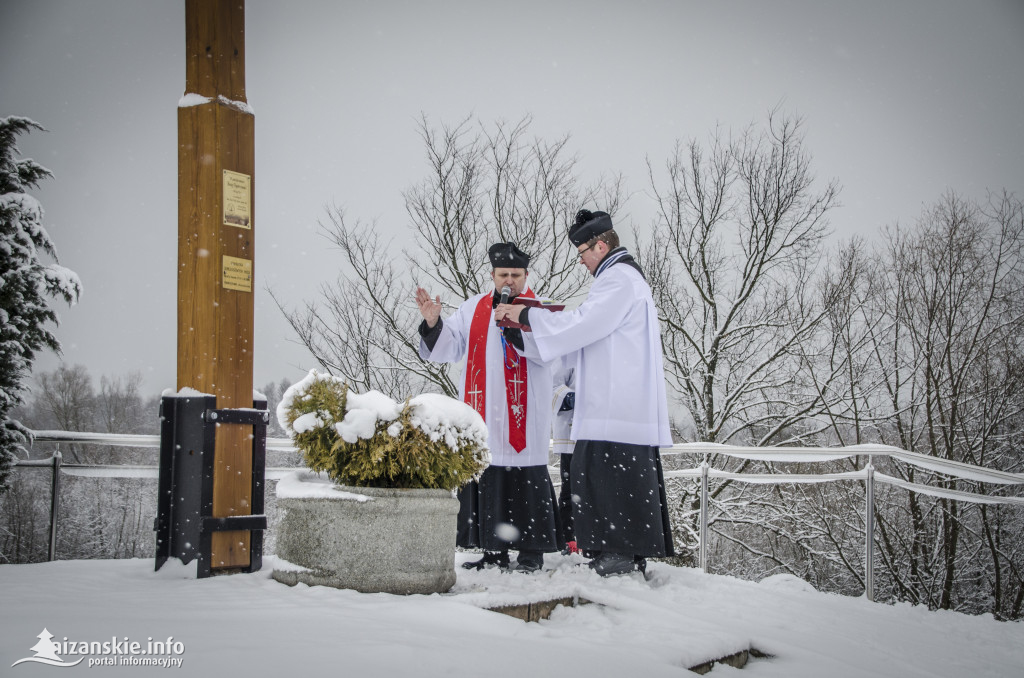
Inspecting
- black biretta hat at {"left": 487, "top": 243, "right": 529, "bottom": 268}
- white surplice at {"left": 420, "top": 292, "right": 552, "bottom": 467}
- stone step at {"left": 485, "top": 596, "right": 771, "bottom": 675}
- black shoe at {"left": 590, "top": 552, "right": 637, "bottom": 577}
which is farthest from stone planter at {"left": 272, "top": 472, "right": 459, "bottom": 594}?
black biretta hat at {"left": 487, "top": 243, "right": 529, "bottom": 268}

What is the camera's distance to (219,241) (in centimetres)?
387

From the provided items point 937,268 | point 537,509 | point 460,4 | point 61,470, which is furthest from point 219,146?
point 460,4

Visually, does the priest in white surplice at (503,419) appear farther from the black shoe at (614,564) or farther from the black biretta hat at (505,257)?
the black shoe at (614,564)

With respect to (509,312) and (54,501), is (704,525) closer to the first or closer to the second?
(509,312)

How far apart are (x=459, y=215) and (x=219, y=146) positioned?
35.8 ft

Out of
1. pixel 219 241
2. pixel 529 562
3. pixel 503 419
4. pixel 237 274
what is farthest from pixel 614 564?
pixel 219 241

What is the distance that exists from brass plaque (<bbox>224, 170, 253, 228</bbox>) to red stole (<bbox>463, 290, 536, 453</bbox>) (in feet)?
4.89

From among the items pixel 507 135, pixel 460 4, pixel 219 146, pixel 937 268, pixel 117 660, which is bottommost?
pixel 117 660

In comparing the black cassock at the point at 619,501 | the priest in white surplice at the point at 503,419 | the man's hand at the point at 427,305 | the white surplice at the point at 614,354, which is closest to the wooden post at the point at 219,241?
the man's hand at the point at 427,305

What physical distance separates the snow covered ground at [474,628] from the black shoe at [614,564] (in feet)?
0.27

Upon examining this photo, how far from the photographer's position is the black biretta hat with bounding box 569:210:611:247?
4684 millimetres

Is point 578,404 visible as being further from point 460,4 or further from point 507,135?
point 460,4

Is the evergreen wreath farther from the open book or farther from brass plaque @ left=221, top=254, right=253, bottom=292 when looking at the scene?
the open book

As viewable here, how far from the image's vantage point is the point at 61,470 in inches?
228
